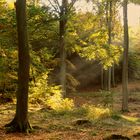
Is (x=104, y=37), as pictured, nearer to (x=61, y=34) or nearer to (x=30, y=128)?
(x=61, y=34)

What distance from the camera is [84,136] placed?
10602 millimetres

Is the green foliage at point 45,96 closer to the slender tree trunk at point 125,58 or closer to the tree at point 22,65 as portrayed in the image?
the slender tree trunk at point 125,58

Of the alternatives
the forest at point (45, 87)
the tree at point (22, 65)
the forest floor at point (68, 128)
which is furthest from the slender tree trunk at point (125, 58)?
the tree at point (22, 65)

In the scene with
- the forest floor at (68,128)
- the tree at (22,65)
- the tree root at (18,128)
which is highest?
the tree at (22,65)

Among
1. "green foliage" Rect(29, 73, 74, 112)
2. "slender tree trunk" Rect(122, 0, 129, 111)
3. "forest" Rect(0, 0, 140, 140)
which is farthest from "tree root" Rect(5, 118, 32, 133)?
"slender tree trunk" Rect(122, 0, 129, 111)

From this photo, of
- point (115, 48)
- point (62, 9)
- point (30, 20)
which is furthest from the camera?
point (115, 48)

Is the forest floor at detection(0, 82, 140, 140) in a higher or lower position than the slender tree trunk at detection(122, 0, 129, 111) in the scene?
lower

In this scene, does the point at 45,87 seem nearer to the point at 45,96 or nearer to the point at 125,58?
the point at 45,96

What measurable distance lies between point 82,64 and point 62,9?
60.3 feet

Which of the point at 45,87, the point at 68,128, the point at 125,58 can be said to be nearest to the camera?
the point at 68,128

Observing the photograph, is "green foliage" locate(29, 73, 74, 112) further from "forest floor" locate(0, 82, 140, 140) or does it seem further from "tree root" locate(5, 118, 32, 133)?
"tree root" locate(5, 118, 32, 133)

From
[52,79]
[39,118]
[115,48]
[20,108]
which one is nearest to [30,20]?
[39,118]

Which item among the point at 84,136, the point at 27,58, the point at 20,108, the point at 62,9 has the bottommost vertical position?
the point at 84,136

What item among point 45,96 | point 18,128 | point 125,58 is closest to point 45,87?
point 45,96
